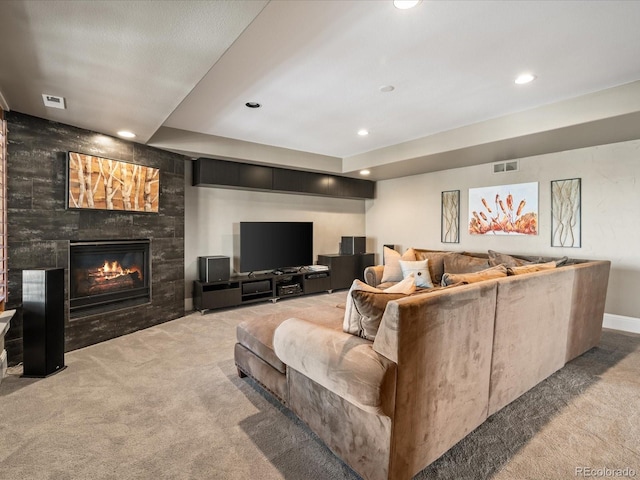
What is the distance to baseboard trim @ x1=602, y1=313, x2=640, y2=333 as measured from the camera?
13.0 feet

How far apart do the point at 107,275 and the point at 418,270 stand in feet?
13.4

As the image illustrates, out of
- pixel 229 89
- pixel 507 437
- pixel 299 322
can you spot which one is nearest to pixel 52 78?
pixel 229 89

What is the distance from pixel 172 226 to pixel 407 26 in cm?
359

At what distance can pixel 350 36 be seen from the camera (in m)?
2.24

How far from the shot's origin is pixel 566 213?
441 cm

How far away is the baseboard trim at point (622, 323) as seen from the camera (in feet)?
13.0

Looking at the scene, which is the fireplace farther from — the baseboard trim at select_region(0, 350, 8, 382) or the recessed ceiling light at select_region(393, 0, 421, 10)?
the recessed ceiling light at select_region(393, 0, 421, 10)

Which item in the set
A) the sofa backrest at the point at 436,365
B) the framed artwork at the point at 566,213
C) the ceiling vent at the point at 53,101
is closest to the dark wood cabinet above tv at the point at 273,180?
the ceiling vent at the point at 53,101

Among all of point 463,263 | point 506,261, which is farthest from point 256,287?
point 506,261

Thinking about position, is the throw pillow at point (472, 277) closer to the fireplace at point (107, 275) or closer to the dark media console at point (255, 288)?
the dark media console at point (255, 288)

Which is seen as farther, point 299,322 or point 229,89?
point 229,89

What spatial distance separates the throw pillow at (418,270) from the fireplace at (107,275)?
3540 millimetres

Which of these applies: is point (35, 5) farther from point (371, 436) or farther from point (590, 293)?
point (590, 293)

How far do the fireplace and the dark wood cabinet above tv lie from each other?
1.31 meters
